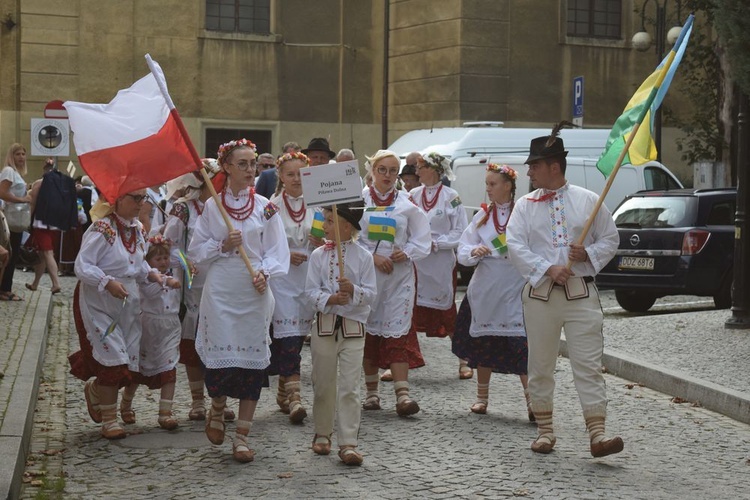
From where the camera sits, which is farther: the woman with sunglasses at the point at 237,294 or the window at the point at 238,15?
the window at the point at 238,15

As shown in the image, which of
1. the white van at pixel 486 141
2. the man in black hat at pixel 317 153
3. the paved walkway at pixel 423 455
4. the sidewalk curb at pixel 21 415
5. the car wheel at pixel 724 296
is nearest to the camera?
the sidewalk curb at pixel 21 415

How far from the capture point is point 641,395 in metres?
11.5

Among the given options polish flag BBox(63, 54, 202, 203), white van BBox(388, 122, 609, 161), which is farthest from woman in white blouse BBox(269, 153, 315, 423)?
white van BBox(388, 122, 609, 161)

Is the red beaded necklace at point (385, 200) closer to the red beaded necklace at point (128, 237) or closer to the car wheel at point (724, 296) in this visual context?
the red beaded necklace at point (128, 237)

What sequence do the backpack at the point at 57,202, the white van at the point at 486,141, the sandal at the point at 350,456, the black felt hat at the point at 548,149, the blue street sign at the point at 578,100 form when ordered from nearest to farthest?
the sandal at the point at 350,456 → the black felt hat at the point at 548,149 → the backpack at the point at 57,202 → the white van at the point at 486,141 → the blue street sign at the point at 578,100

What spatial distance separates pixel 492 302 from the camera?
34.8 feet

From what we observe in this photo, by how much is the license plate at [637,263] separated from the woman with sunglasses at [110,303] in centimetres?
922

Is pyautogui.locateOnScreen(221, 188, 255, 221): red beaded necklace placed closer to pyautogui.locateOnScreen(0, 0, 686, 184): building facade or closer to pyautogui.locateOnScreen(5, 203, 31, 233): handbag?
pyautogui.locateOnScreen(5, 203, 31, 233): handbag

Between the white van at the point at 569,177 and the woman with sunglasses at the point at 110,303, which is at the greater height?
the white van at the point at 569,177

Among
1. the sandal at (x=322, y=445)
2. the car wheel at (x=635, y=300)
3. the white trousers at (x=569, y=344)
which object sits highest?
the white trousers at (x=569, y=344)

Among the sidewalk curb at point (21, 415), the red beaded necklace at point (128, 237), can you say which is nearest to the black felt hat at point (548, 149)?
the red beaded necklace at point (128, 237)

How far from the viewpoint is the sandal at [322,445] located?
28.0 feet

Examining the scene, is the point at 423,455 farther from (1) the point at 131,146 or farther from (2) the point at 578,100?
(2) the point at 578,100

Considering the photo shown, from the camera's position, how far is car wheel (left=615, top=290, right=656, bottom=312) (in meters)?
18.1
